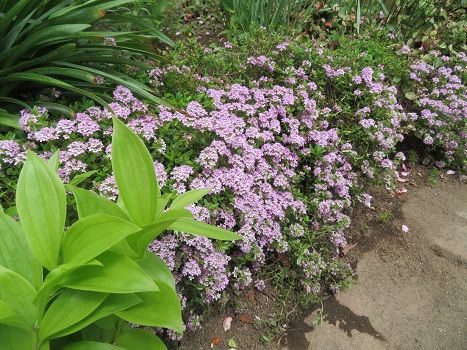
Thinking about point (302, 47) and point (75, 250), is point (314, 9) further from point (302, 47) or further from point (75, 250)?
point (75, 250)

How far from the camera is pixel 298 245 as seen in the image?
262 centimetres

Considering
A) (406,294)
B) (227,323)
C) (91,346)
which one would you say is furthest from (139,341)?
(406,294)

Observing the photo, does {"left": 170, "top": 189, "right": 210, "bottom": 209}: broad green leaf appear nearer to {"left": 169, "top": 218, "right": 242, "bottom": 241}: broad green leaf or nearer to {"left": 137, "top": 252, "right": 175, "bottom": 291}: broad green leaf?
{"left": 169, "top": 218, "right": 242, "bottom": 241}: broad green leaf

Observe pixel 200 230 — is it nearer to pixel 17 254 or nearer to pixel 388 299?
pixel 17 254

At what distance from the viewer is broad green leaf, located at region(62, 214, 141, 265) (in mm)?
1230

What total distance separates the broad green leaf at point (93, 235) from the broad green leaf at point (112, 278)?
0.06 metres

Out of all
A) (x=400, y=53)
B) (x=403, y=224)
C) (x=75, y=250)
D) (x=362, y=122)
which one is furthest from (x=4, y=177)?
(x=400, y=53)

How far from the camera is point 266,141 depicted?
2.85 metres

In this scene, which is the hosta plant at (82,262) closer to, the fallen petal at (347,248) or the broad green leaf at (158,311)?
the broad green leaf at (158,311)

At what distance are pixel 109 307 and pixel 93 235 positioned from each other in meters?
0.23

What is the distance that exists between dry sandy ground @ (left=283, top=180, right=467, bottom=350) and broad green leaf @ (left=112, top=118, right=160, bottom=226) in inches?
57.6

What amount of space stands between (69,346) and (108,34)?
201 centimetres

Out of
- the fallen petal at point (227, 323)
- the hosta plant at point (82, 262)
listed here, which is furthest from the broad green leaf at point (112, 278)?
the fallen petal at point (227, 323)

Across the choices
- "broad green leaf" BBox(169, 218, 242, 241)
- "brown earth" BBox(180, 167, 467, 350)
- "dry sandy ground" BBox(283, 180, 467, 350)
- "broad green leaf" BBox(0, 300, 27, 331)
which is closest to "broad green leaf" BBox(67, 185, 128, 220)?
"broad green leaf" BBox(169, 218, 242, 241)
